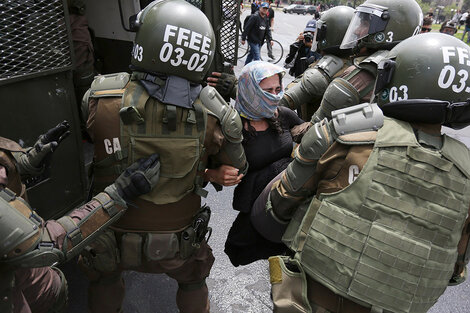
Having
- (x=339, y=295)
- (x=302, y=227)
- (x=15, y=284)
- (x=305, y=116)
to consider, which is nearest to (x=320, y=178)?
(x=302, y=227)

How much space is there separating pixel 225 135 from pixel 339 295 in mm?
963

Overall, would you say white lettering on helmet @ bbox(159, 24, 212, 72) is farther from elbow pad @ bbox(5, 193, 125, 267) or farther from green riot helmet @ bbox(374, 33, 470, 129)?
green riot helmet @ bbox(374, 33, 470, 129)

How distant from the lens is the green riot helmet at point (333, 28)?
11.2 feet

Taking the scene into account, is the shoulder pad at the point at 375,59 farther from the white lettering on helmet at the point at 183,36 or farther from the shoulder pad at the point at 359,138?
the white lettering on helmet at the point at 183,36

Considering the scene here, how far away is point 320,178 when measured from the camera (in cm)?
162

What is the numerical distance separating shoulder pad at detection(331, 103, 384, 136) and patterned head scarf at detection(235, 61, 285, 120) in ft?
2.35

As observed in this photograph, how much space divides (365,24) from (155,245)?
7.58 ft

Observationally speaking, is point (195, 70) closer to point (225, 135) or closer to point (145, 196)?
point (225, 135)

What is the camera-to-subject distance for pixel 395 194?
53.1 inches

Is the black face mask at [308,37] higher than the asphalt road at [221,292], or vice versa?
the black face mask at [308,37]

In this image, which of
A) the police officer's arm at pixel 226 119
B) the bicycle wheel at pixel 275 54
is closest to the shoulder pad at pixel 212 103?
the police officer's arm at pixel 226 119

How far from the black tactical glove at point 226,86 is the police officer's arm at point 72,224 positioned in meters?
1.59

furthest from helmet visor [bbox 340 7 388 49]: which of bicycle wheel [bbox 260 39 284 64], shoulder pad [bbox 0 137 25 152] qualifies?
bicycle wheel [bbox 260 39 284 64]

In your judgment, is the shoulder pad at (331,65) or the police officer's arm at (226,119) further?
the shoulder pad at (331,65)
